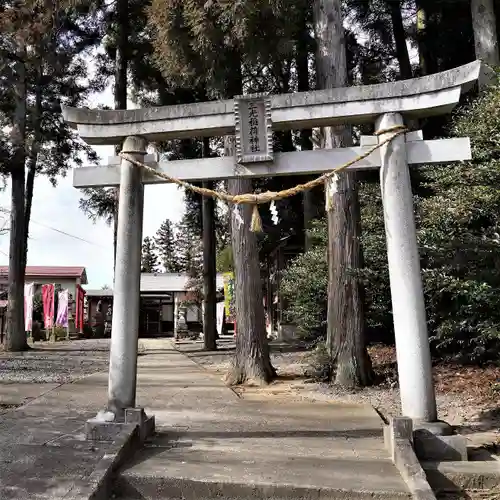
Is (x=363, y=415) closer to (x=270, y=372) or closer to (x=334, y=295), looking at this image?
(x=334, y=295)

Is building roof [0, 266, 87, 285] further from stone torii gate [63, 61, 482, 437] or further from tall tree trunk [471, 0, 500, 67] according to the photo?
stone torii gate [63, 61, 482, 437]

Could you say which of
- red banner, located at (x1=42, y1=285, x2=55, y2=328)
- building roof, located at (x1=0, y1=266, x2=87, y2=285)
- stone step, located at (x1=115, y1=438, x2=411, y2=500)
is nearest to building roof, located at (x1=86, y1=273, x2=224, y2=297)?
building roof, located at (x1=0, y1=266, x2=87, y2=285)

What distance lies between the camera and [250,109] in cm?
540

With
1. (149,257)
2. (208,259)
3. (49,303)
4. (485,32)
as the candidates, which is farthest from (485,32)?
(149,257)

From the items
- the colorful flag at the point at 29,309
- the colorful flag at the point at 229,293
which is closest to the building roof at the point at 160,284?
the colorful flag at the point at 229,293

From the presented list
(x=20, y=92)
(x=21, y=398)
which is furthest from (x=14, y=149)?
(x=21, y=398)

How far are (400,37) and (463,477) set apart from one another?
554 inches

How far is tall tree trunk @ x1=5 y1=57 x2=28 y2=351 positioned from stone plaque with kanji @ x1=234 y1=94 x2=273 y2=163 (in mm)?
13102

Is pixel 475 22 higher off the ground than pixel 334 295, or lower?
higher

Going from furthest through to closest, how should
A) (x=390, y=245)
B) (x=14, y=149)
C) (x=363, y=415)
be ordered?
(x=14, y=149), (x=363, y=415), (x=390, y=245)

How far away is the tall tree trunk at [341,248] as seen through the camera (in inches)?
347

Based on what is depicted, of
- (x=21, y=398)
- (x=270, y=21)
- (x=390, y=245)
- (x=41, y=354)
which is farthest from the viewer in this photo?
(x=41, y=354)

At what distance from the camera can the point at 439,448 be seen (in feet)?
15.0

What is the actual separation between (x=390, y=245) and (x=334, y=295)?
13.4 feet
